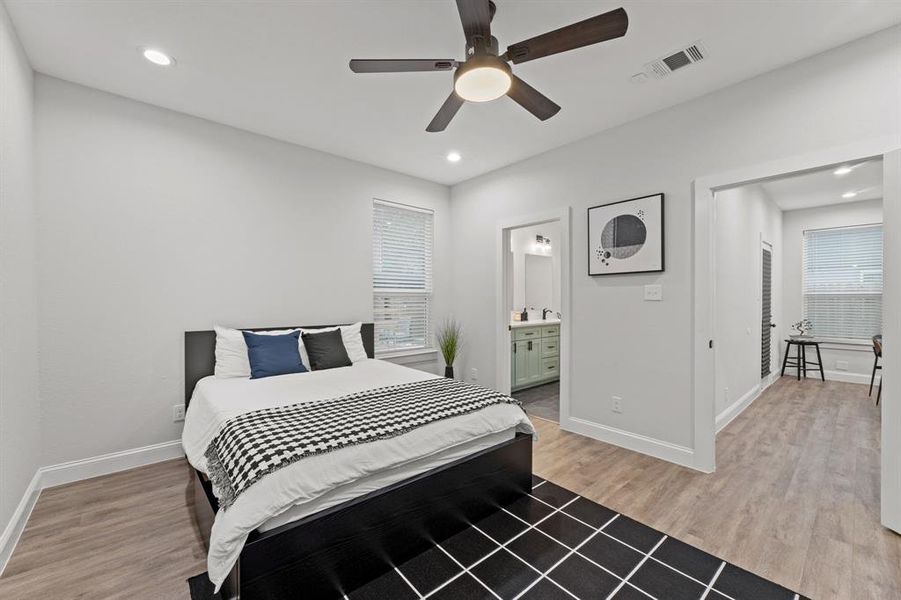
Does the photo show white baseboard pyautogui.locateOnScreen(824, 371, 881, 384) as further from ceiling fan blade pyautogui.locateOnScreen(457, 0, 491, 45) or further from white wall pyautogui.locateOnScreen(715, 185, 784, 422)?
ceiling fan blade pyautogui.locateOnScreen(457, 0, 491, 45)

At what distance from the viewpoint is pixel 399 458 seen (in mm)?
1866

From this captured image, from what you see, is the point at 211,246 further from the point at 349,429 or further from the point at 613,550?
the point at 613,550

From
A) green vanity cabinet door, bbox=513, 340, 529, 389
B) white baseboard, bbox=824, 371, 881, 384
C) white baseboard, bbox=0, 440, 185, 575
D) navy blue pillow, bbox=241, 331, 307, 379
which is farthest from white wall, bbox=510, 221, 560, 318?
white baseboard, bbox=0, 440, 185, 575

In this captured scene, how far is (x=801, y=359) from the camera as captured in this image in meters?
5.89

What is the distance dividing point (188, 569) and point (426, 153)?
3747 millimetres

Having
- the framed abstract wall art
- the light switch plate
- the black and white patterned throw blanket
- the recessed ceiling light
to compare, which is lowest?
the black and white patterned throw blanket

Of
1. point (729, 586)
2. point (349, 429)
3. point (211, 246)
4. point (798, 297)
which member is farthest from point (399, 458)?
point (798, 297)

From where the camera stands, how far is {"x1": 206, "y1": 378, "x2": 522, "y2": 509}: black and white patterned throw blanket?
1.61 meters

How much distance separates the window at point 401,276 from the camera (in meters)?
4.54

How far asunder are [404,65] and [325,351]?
98.3 inches

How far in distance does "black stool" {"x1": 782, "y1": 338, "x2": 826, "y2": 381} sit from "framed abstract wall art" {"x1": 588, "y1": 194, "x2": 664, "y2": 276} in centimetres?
428

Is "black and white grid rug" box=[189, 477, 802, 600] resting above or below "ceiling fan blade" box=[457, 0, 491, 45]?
below

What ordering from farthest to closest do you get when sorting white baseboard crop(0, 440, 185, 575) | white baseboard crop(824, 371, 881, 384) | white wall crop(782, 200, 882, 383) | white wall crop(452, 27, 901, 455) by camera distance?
white wall crop(782, 200, 882, 383)
white baseboard crop(824, 371, 881, 384)
white wall crop(452, 27, 901, 455)
white baseboard crop(0, 440, 185, 575)

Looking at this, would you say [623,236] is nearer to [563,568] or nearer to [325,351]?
[563,568]
